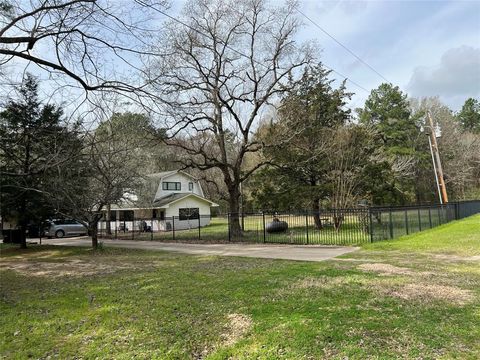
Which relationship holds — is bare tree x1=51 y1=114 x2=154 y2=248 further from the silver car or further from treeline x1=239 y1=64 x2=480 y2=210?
the silver car

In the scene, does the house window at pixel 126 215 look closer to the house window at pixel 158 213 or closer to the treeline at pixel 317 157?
the house window at pixel 158 213

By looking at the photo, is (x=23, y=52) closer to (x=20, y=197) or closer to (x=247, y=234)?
(x=20, y=197)

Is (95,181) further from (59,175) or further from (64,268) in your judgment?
(64,268)

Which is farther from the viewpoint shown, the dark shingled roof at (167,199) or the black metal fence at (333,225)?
the dark shingled roof at (167,199)

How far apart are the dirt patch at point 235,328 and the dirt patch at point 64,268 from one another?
245 inches

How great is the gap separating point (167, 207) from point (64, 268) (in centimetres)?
2224

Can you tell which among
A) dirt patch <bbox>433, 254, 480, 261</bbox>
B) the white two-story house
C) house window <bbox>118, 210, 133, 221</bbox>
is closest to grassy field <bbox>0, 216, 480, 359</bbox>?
dirt patch <bbox>433, 254, 480, 261</bbox>

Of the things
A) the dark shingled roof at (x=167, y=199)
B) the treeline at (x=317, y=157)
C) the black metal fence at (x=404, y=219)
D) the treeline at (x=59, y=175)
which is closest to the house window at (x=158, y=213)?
the dark shingled roof at (x=167, y=199)

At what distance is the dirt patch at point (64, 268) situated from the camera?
10.6 metres

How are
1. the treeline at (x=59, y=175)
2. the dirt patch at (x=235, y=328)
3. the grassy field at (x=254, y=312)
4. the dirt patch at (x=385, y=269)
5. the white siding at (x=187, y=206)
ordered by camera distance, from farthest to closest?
the white siding at (x=187, y=206)
the treeline at (x=59, y=175)
the dirt patch at (x=385, y=269)
the dirt patch at (x=235, y=328)
the grassy field at (x=254, y=312)

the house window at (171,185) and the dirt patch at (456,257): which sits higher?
the house window at (171,185)

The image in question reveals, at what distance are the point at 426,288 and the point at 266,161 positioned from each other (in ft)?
51.5

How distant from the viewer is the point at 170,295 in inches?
269

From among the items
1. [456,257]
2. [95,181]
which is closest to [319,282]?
[456,257]
